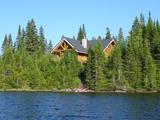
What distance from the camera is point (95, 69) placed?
3440 inches

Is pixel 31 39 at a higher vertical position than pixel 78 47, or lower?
higher

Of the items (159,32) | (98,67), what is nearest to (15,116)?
(98,67)

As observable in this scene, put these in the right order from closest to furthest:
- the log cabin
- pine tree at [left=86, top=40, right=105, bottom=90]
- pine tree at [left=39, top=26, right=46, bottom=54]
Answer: pine tree at [left=86, top=40, right=105, bottom=90], the log cabin, pine tree at [left=39, top=26, right=46, bottom=54]

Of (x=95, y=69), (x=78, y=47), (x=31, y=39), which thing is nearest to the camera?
(x=95, y=69)

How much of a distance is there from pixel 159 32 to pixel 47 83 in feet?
104

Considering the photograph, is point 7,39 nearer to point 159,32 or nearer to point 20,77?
point 20,77

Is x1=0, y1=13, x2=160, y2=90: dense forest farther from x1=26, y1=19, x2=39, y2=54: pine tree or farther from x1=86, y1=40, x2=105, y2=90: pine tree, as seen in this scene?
x1=26, y1=19, x2=39, y2=54: pine tree

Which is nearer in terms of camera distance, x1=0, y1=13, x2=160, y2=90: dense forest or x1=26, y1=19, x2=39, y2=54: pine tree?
x1=0, y1=13, x2=160, y2=90: dense forest

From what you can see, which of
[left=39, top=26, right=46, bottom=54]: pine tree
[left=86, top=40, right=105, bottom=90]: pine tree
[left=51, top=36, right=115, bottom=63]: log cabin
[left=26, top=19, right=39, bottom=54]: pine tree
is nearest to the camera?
[left=86, top=40, right=105, bottom=90]: pine tree

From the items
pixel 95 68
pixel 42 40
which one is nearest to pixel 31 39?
pixel 42 40

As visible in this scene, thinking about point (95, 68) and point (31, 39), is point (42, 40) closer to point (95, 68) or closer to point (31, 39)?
point (31, 39)

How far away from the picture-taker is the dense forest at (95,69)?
88.1 meters

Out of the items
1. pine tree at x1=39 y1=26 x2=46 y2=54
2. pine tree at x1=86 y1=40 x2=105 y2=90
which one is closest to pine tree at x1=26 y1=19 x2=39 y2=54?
pine tree at x1=39 y1=26 x2=46 y2=54

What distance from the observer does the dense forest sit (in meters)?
88.1
